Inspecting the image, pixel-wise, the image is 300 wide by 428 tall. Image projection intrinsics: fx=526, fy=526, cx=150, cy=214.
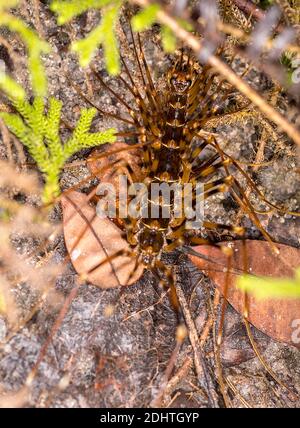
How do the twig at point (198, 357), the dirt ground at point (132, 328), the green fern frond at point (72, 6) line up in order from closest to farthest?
the green fern frond at point (72, 6)
the dirt ground at point (132, 328)
the twig at point (198, 357)

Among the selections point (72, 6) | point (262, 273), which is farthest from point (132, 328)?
point (72, 6)

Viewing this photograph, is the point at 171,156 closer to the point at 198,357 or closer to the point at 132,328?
A: the point at 132,328

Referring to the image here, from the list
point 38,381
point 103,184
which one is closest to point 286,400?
point 38,381

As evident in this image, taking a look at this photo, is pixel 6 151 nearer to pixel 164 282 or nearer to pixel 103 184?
pixel 103 184

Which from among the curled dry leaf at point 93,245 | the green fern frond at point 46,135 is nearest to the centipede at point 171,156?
the curled dry leaf at point 93,245

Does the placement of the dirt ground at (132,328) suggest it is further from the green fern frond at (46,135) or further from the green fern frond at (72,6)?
the green fern frond at (72,6)

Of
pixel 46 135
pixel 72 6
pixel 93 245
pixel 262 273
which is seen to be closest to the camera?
pixel 72 6

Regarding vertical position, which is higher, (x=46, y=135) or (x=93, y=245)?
(x=46, y=135)
